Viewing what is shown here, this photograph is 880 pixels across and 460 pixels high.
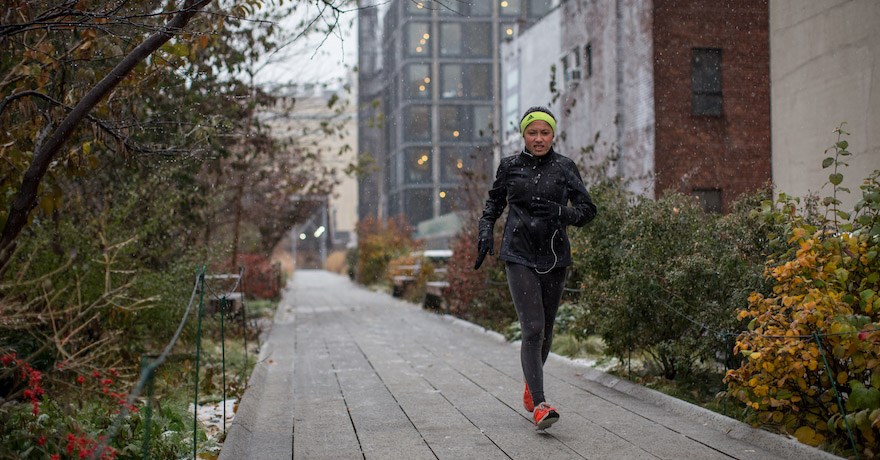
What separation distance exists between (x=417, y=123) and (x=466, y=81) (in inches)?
189

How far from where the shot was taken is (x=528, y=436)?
6.29m

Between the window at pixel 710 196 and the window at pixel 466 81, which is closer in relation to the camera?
the window at pixel 710 196

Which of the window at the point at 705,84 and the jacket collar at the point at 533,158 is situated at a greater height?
the window at the point at 705,84

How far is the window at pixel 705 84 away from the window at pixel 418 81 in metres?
51.8

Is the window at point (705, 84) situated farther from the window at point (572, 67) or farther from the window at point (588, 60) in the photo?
the window at point (572, 67)

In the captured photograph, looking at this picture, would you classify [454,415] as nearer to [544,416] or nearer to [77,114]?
[544,416]

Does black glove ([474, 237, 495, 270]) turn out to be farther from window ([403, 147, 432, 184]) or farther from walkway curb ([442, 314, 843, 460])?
window ([403, 147, 432, 184])

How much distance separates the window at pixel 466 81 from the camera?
71375 millimetres

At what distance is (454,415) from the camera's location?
23.5 ft

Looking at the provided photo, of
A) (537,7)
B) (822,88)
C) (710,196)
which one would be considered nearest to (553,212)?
(822,88)

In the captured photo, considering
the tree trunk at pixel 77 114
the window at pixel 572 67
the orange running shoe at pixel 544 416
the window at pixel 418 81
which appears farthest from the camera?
the window at pixel 418 81

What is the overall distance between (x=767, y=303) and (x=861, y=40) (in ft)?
16.4

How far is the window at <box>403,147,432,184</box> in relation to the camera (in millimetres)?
72875

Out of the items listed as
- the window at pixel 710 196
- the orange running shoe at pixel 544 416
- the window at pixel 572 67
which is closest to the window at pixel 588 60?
the window at pixel 572 67
